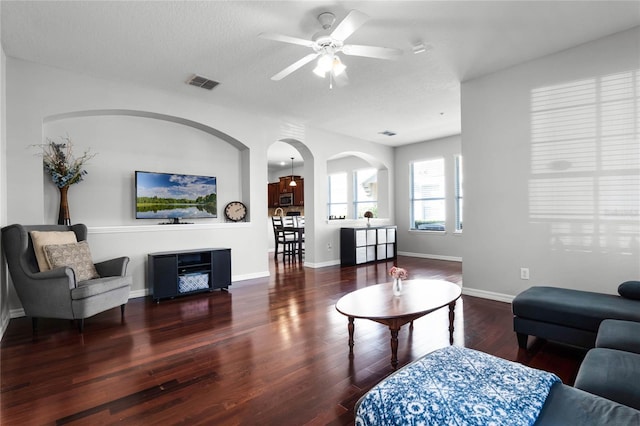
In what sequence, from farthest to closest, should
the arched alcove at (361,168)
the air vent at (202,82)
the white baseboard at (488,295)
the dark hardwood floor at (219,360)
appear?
the arched alcove at (361,168), the air vent at (202,82), the white baseboard at (488,295), the dark hardwood floor at (219,360)

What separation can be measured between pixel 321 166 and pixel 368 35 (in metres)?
3.64

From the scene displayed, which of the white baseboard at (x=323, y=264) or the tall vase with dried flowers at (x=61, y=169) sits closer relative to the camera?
the tall vase with dried flowers at (x=61, y=169)

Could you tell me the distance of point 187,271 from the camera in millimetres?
4523

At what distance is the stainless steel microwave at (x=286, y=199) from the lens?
10253mm

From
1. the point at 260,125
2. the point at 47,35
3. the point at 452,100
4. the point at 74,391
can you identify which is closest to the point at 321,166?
the point at 260,125

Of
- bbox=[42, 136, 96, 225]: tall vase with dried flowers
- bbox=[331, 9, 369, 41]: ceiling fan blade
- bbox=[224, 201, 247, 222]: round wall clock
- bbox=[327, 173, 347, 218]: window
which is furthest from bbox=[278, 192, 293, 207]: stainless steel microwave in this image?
bbox=[331, 9, 369, 41]: ceiling fan blade

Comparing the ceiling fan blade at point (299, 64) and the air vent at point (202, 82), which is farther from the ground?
the air vent at point (202, 82)

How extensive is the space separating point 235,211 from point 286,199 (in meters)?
4.82

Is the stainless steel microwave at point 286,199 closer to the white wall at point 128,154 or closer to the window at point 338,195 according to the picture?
the window at point 338,195

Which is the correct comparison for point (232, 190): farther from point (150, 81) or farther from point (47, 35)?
point (47, 35)

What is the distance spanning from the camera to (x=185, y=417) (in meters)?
1.78

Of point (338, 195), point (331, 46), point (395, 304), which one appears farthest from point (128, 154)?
point (338, 195)

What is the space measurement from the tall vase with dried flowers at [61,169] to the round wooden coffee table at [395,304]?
364cm

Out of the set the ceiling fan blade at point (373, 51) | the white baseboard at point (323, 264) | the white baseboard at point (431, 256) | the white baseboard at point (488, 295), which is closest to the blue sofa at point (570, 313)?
the white baseboard at point (488, 295)
